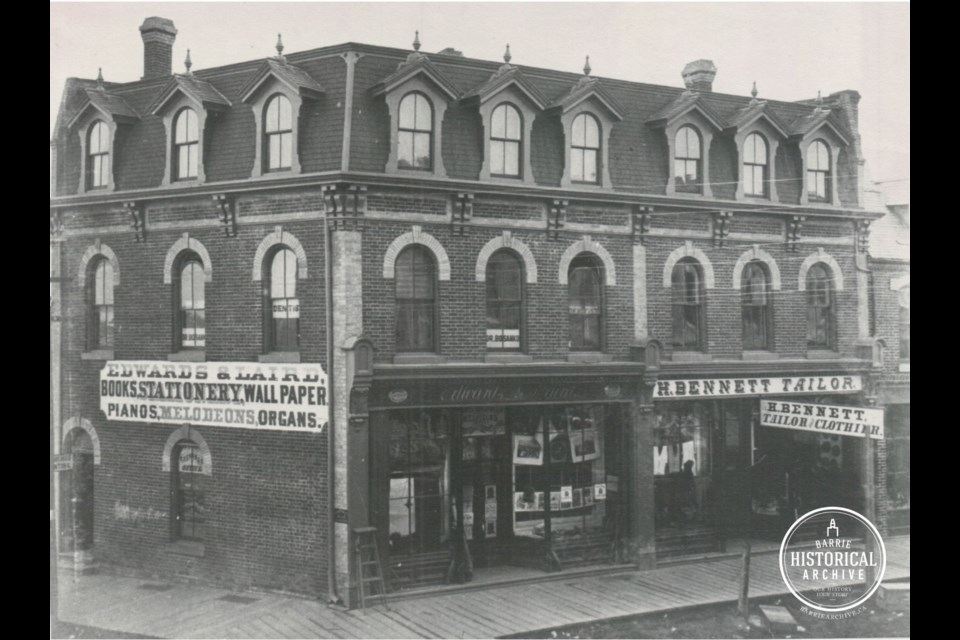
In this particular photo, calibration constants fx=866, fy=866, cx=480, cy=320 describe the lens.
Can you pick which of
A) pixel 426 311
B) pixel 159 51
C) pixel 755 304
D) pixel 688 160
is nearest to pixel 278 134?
pixel 159 51

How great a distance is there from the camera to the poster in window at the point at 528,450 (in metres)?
16.7

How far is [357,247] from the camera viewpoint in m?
14.8

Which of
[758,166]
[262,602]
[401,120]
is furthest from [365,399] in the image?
[758,166]

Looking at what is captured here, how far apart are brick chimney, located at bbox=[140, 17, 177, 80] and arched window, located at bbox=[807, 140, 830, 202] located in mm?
12938

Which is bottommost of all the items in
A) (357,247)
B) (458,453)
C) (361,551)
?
(361,551)

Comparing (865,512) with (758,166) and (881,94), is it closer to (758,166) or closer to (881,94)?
(758,166)

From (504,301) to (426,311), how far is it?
1.55 m

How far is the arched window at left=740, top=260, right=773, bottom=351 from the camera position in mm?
18047

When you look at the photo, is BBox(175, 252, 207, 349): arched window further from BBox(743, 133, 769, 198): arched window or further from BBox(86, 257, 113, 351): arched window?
BBox(743, 133, 769, 198): arched window

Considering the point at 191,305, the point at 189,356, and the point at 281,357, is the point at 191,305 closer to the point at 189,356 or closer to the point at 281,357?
the point at 189,356

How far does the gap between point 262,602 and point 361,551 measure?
2021 mm

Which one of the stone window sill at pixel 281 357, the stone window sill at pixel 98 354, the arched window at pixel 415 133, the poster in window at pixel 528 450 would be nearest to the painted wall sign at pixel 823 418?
the poster in window at pixel 528 450

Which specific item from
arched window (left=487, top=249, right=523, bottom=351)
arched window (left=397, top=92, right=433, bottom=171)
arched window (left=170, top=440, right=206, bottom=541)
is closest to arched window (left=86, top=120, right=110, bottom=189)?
arched window (left=170, top=440, right=206, bottom=541)

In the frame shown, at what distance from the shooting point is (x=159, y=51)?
16484 millimetres
